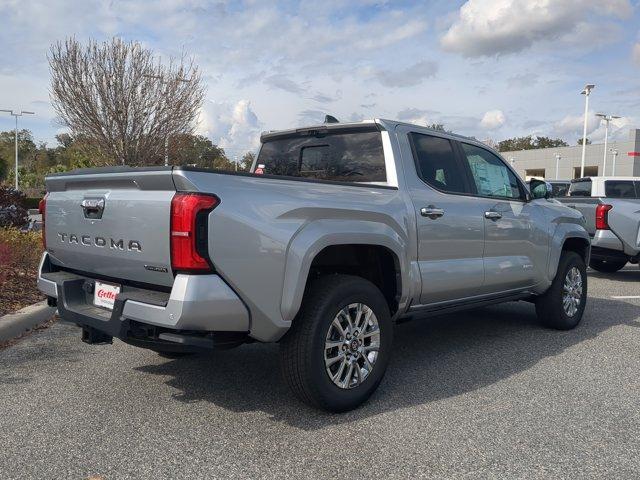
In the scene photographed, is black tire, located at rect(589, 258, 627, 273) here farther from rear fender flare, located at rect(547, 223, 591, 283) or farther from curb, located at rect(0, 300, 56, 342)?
curb, located at rect(0, 300, 56, 342)

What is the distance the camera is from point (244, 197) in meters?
3.27

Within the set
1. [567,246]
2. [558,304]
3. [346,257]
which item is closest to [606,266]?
[567,246]

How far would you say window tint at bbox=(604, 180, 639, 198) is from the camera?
10789 mm

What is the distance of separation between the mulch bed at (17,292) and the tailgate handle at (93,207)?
119 inches

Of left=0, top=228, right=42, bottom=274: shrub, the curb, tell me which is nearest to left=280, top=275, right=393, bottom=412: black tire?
the curb

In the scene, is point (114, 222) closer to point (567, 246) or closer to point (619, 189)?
point (567, 246)

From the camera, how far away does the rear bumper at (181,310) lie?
3.10 m

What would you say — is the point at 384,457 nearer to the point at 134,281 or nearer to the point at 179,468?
the point at 179,468

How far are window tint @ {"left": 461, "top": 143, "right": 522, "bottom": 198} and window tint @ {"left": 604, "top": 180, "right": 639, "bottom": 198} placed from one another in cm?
610

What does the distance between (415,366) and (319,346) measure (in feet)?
5.20

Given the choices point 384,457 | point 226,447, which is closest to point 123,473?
point 226,447

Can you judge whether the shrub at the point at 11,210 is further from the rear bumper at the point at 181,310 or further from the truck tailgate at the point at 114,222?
the rear bumper at the point at 181,310

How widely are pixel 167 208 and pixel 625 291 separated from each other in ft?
26.8

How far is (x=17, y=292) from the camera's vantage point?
23.0 feet
